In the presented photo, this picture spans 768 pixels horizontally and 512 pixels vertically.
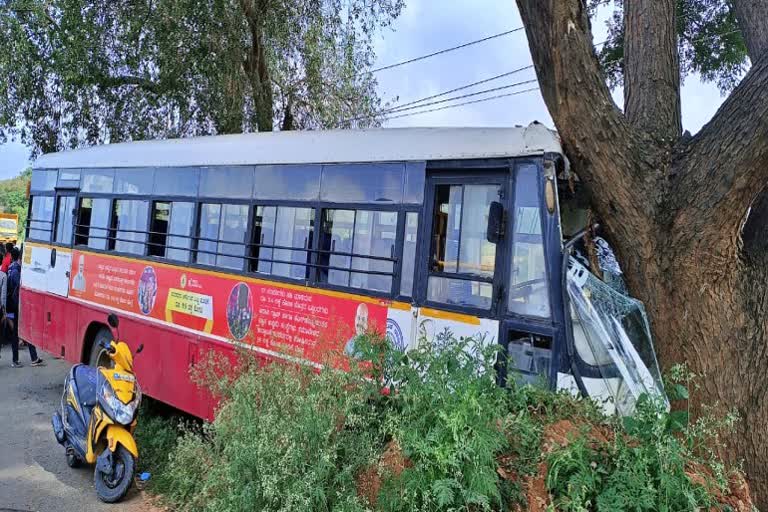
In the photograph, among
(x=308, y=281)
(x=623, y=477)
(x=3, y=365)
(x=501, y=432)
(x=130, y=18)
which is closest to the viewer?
(x=623, y=477)

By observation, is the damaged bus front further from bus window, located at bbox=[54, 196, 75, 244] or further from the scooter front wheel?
bus window, located at bbox=[54, 196, 75, 244]

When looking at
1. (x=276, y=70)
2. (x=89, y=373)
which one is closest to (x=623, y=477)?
(x=89, y=373)

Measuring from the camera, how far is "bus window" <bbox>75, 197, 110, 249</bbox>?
7781 millimetres

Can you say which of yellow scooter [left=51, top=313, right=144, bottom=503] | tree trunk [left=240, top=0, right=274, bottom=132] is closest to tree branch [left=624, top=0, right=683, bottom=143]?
yellow scooter [left=51, top=313, right=144, bottom=503]

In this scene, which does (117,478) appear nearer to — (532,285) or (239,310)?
(239,310)

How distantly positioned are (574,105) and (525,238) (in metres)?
1.04

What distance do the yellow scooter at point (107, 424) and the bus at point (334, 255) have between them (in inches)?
36.5

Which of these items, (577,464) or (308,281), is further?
(308,281)

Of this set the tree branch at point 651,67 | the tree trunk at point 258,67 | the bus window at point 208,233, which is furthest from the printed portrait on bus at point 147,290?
the tree trunk at point 258,67

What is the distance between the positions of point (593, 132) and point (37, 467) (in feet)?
18.0

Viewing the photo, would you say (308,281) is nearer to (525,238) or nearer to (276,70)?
(525,238)

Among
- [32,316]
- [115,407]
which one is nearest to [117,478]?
[115,407]

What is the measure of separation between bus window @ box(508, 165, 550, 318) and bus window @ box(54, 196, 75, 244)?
6489 mm

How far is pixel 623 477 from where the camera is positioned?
285 cm
